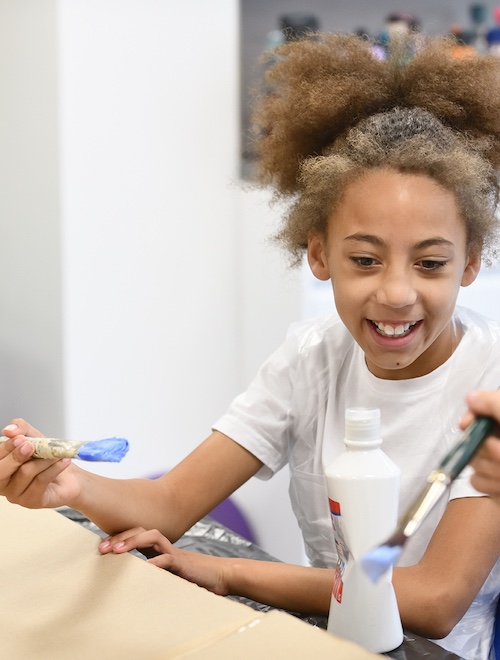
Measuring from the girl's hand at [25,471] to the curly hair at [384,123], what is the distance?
1.31 feet

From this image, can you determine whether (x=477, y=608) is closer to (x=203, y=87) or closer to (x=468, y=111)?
(x=468, y=111)

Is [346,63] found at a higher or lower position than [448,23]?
lower

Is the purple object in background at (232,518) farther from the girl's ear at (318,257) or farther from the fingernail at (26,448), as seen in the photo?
the fingernail at (26,448)

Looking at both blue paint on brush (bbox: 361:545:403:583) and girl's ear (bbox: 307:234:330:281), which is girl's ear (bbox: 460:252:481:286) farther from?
blue paint on brush (bbox: 361:545:403:583)

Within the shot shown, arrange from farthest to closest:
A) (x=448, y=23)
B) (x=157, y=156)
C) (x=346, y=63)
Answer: (x=448, y=23)
(x=157, y=156)
(x=346, y=63)

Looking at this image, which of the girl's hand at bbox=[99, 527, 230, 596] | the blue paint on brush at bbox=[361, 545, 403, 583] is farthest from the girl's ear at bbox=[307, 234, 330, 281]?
the blue paint on brush at bbox=[361, 545, 403, 583]

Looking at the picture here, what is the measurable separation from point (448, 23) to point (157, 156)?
3.38ft

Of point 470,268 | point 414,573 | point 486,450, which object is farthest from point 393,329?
point 486,450

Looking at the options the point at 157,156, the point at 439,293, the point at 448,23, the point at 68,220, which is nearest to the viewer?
the point at 439,293

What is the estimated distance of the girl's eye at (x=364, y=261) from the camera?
903 millimetres

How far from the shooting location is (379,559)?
1.53ft

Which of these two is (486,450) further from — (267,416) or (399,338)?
(267,416)

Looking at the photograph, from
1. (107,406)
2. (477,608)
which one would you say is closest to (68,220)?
(107,406)

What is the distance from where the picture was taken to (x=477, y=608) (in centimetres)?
92
